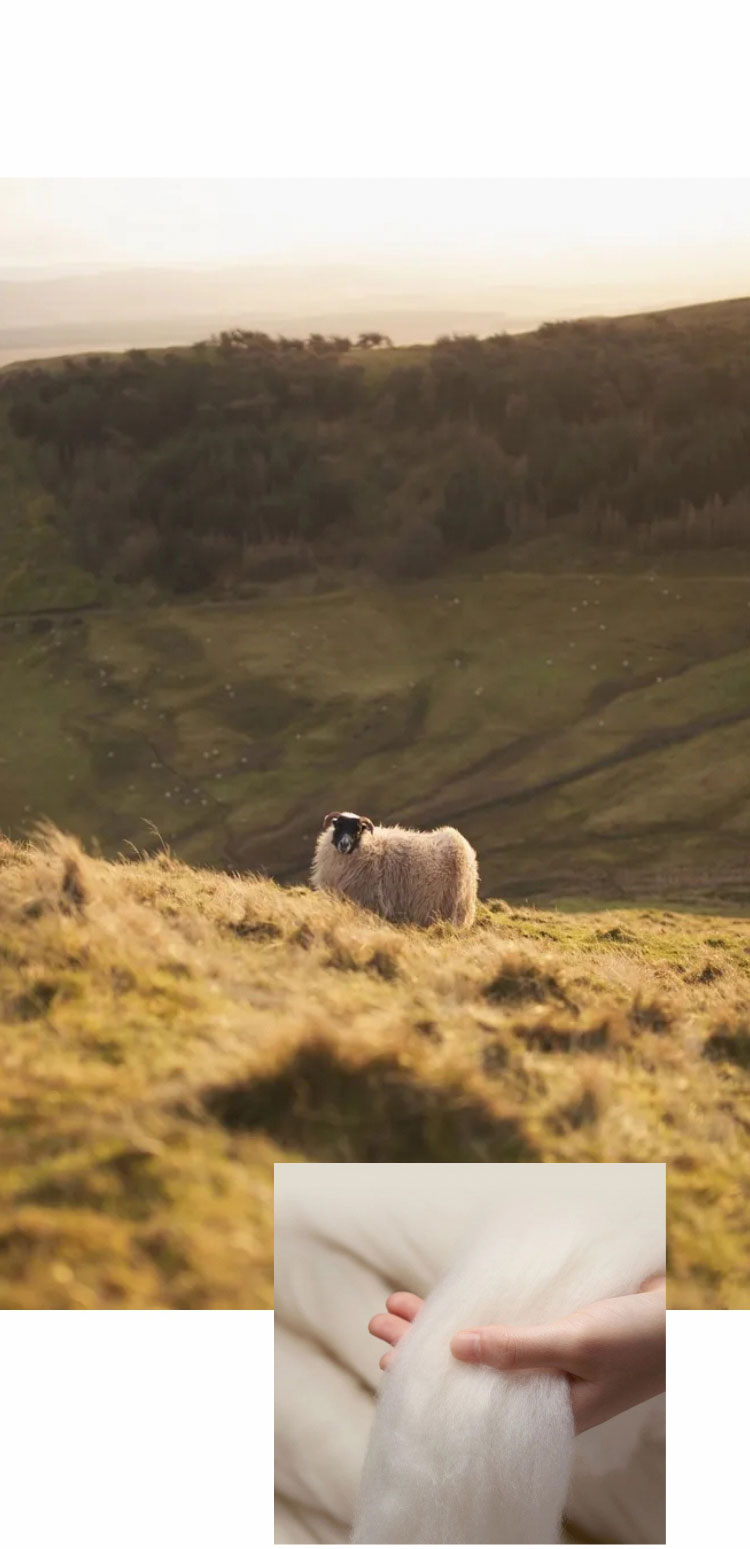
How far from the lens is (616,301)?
30938 millimetres

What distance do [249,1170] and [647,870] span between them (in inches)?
887

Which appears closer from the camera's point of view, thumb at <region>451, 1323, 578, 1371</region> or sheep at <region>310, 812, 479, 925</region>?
thumb at <region>451, 1323, 578, 1371</region>

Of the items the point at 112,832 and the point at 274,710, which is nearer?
the point at 112,832

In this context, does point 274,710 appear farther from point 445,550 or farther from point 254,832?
point 445,550

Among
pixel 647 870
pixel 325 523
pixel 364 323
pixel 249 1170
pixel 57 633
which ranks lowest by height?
pixel 647 870

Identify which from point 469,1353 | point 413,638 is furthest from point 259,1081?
point 413,638

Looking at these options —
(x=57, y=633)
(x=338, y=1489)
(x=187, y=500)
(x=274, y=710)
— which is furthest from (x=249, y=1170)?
(x=187, y=500)

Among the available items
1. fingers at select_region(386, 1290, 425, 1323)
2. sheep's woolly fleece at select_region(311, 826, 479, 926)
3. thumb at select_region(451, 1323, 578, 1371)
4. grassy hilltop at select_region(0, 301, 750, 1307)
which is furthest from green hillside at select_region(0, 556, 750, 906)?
thumb at select_region(451, 1323, 578, 1371)

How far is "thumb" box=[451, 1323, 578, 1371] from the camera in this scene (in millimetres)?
5539

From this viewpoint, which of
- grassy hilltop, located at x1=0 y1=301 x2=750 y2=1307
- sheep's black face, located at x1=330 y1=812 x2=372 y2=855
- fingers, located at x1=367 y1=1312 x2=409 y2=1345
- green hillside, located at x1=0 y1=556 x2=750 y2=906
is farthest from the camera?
green hillside, located at x1=0 y1=556 x2=750 y2=906

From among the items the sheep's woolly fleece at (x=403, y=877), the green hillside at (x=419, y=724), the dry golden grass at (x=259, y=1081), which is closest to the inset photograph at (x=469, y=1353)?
the dry golden grass at (x=259, y=1081)

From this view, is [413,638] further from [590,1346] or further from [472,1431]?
[472,1431]

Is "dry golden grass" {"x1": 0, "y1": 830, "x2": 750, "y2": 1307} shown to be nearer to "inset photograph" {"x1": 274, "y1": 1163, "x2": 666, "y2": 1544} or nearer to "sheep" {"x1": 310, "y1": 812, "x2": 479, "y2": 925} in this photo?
"inset photograph" {"x1": 274, "y1": 1163, "x2": 666, "y2": 1544}

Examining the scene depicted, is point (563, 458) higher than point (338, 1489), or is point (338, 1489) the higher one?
point (563, 458)
